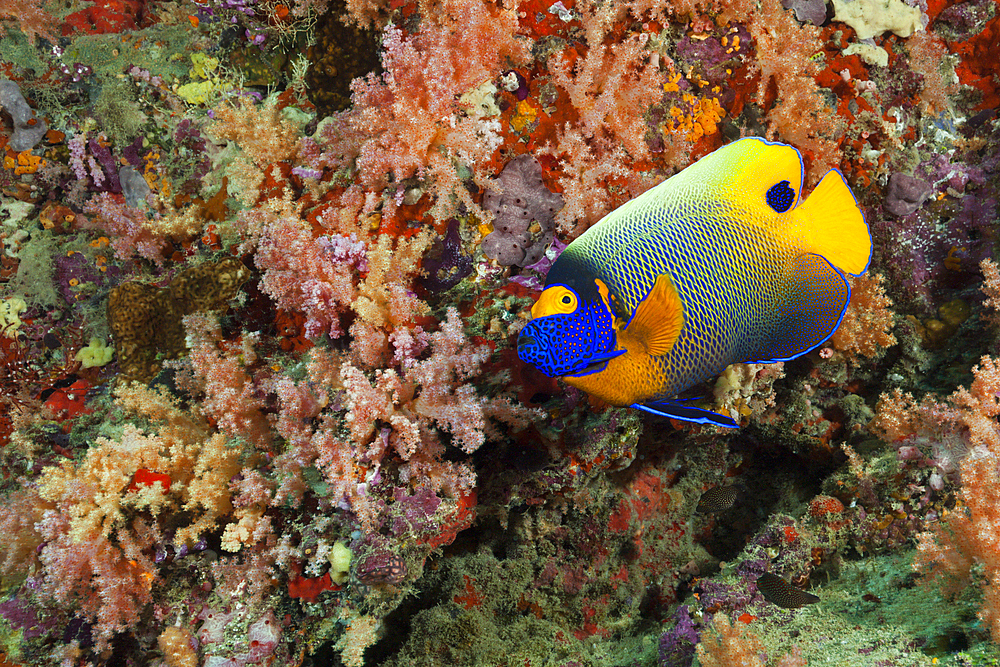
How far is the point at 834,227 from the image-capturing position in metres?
1.59

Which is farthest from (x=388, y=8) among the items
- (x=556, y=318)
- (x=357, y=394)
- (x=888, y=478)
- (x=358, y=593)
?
(x=888, y=478)

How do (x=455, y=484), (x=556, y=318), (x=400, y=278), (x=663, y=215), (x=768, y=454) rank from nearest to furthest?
(x=556, y=318), (x=663, y=215), (x=455, y=484), (x=400, y=278), (x=768, y=454)

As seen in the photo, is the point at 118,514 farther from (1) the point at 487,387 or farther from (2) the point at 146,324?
(1) the point at 487,387

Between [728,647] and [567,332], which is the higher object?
[567,332]

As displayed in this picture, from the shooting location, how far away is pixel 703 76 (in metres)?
3.01

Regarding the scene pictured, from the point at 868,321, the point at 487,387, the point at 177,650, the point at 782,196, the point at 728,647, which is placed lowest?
the point at 728,647

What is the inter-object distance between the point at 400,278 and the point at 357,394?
70 centimetres

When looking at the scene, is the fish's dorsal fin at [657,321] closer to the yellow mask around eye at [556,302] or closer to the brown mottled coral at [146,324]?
the yellow mask around eye at [556,302]

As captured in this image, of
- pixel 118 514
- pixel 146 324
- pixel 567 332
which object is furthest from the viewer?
pixel 146 324

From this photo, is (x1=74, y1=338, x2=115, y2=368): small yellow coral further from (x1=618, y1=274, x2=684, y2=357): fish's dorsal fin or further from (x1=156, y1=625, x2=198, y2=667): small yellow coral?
(x1=618, y1=274, x2=684, y2=357): fish's dorsal fin

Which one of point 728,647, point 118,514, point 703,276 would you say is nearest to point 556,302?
point 703,276

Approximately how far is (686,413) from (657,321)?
0.99ft

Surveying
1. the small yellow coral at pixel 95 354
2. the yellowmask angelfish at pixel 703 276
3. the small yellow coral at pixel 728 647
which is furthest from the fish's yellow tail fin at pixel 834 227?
the small yellow coral at pixel 95 354

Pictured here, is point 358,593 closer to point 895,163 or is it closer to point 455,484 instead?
point 455,484
